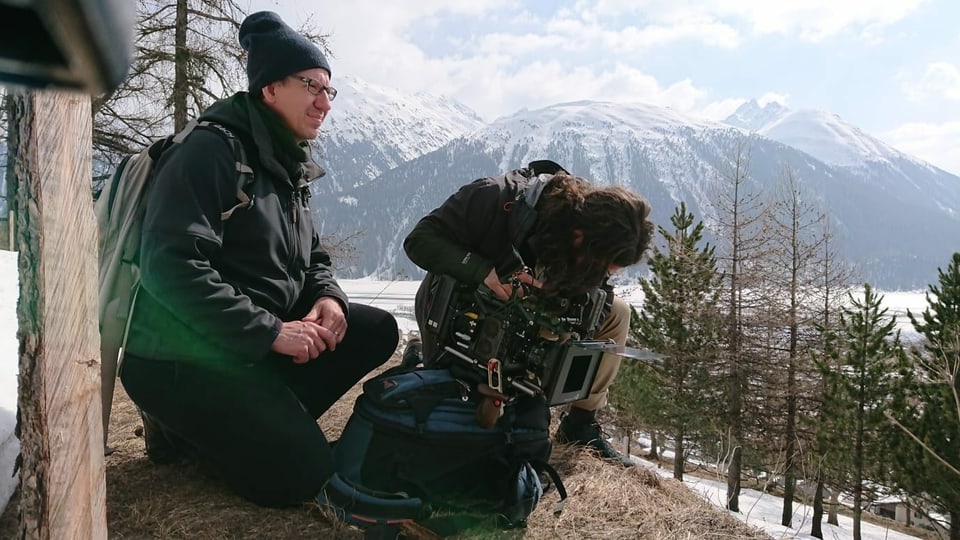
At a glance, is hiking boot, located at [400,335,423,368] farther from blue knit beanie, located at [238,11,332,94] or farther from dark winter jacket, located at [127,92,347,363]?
blue knit beanie, located at [238,11,332,94]

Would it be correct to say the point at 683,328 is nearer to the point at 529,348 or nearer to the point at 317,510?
the point at 529,348

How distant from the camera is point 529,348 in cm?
253

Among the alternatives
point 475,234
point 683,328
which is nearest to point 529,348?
point 475,234

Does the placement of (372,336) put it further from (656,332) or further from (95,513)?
(656,332)

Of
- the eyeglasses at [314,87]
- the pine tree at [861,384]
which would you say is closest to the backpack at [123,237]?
the eyeglasses at [314,87]

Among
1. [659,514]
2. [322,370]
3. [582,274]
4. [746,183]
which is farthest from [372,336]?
[746,183]

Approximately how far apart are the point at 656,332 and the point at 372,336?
2084 cm

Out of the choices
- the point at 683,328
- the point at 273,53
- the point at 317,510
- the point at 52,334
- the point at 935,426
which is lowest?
the point at 935,426

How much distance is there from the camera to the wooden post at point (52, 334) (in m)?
1.66

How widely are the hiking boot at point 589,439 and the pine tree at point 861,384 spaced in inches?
714

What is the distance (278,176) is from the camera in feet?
8.19

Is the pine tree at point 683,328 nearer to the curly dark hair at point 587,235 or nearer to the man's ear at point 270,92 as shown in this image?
the curly dark hair at point 587,235

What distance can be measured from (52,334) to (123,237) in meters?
0.63

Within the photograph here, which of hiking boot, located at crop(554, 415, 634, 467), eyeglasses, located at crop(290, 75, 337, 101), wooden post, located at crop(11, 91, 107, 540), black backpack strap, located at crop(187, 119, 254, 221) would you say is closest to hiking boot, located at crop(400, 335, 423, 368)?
hiking boot, located at crop(554, 415, 634, 467)
